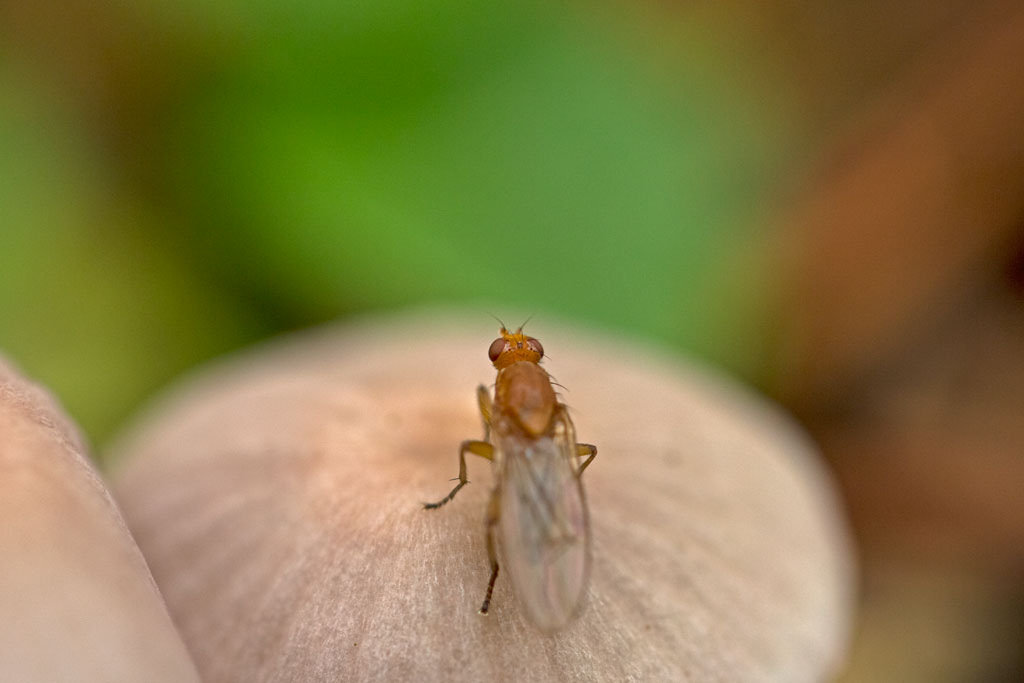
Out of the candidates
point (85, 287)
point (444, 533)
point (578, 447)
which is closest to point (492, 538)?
point (444, 533)

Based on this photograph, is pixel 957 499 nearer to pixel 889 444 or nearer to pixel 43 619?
pixel 889 444

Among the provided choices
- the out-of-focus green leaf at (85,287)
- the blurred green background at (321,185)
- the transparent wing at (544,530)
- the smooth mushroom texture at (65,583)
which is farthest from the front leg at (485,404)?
the out-of-focus green leaf at (85,287)

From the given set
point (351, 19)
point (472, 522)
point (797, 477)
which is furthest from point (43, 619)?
point (351, 19)

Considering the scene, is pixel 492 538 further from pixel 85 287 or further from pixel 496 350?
pixel 85 287

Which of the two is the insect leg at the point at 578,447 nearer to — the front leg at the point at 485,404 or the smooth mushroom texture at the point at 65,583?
the front leg at the point at 485,404

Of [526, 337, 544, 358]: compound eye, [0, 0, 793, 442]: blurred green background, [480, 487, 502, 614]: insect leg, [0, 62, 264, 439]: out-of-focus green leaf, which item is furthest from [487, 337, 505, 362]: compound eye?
[0, 62, 264, 439]: out-of-focus green leaf

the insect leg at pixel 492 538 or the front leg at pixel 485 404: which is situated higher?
the front leg at pixel 485 404
